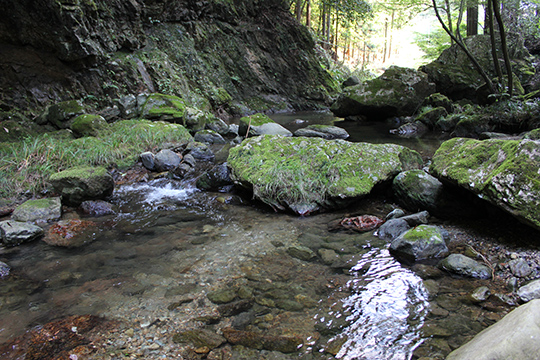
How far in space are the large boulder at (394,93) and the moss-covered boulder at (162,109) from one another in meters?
7.28

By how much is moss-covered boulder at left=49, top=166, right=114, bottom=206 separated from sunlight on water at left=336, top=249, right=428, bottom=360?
4.48m

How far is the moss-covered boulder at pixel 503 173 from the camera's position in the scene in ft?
9.14

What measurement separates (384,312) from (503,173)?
6.01 feet

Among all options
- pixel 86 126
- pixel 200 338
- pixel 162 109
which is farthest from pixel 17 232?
pixel 162 109

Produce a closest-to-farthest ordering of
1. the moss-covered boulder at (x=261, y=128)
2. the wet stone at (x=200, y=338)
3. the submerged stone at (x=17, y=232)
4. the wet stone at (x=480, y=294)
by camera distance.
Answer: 1. the wet stone at (x=200, y=338)
2. the wet stone at (x=480, y=294)
3. the submerged stone at (x=17, y=232)
4. the moss-covered boulder at (x=261, y=128)

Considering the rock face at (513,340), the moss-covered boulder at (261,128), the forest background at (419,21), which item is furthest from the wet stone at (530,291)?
the forest background at (419,21)

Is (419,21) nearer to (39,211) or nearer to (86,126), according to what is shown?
(86,126)

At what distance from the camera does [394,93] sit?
492 inches

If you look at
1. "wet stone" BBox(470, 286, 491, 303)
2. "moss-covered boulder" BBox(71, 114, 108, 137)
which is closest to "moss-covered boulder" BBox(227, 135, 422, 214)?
"wet stone" BBox(470, 286, 491, 303)

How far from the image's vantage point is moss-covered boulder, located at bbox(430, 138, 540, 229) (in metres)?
2.79

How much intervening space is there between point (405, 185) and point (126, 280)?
3.84 metres

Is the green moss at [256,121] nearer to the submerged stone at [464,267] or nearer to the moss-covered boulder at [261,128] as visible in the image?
the moss-covered boulder at [261,128]

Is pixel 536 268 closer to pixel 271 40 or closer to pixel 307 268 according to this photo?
pixel 307 268

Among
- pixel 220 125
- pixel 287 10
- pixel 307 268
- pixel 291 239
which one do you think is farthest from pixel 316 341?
pixel 287 10
